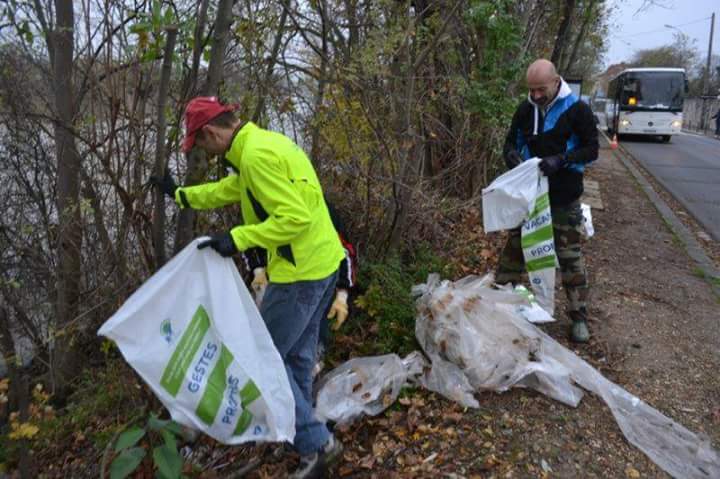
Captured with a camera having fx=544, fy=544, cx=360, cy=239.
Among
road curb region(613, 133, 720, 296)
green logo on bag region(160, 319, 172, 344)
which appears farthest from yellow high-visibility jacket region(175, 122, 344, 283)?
road curb region(613, 133, 720, 296)

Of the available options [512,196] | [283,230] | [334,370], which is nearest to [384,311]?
[334,370]

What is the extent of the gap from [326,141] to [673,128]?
20.8 meters

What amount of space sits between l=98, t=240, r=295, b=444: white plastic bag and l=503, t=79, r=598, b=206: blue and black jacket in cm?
224

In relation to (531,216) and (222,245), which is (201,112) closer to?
(222,245)

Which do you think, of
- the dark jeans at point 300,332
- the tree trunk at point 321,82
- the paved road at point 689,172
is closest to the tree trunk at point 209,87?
the dark jeans at point 300,332

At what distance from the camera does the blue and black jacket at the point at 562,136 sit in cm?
338

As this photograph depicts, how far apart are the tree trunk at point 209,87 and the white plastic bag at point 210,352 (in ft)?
1.83

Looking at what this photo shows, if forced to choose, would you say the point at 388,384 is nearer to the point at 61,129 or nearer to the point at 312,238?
the point at 312,238

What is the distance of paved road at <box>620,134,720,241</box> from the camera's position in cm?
857

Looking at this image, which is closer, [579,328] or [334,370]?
[334,370]

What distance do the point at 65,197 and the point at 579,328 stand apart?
327 centimetres

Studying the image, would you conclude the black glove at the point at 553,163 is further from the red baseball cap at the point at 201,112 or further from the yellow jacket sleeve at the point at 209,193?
the red baseball cap at the point at 201,112

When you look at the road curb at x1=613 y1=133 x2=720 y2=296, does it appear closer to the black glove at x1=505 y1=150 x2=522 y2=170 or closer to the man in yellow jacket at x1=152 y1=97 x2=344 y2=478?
the black glove at x1=505 y1=150 x2=522 y2=170

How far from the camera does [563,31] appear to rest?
1020 cm
